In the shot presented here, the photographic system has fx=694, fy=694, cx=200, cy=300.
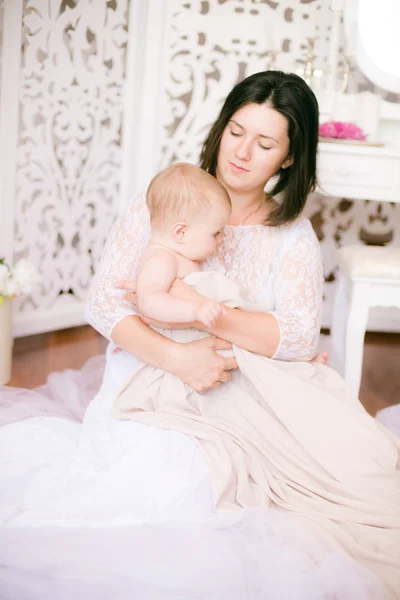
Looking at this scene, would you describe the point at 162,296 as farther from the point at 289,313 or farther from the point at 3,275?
the point at 3,275

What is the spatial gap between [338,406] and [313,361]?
0.62 ft

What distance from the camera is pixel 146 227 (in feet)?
5.24

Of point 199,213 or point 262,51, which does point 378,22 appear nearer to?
point 262,51

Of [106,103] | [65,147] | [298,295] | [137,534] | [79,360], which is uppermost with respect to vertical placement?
[106,103]

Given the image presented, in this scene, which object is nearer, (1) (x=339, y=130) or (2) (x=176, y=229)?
(2) (x=176, y=229)

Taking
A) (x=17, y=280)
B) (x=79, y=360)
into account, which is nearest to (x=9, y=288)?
(x=17, y=280)

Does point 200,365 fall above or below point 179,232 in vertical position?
below

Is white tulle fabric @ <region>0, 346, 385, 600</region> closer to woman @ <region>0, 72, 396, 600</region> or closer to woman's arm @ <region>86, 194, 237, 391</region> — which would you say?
woman @ <region>0, 72, 396, 600</region>

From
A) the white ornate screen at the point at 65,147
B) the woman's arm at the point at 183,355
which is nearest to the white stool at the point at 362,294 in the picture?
the woman's arm at the point at 183,355

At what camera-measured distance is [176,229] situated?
4.69 feet

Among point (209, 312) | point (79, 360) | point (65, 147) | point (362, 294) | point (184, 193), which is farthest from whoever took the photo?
point (65, 147)

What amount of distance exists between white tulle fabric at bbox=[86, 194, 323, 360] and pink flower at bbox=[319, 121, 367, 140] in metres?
0.97


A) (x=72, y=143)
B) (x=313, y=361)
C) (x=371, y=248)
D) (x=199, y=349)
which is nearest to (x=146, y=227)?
(x=199, y=349)

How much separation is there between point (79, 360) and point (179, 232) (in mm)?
1539
